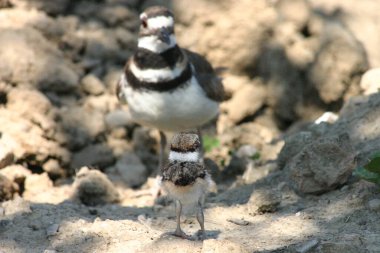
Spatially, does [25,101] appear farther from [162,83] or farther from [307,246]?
[307,246]

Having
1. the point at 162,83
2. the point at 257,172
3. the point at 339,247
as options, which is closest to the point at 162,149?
the point at 162,83

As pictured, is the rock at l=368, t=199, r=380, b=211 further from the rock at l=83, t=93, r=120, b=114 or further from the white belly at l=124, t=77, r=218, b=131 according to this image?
the rock at l=83, t=93, r=120, b=114

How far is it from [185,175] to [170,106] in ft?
8.02

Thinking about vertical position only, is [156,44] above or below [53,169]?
above

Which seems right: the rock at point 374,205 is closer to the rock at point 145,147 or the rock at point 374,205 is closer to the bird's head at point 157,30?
the bird's head at point 157,30

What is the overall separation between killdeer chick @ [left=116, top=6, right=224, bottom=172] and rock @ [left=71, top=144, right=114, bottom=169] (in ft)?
2.35

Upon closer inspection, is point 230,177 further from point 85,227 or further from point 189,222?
point 85,227

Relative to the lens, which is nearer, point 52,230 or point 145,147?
point 52,230

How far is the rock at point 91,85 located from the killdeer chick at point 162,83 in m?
0.83

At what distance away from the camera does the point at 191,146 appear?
4.13m

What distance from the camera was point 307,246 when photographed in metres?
3.91

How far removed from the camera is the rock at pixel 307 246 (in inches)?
153

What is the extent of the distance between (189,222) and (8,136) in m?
2.36

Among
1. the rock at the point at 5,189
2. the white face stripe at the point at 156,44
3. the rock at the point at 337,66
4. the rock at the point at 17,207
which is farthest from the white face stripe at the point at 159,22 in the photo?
the rock at the point at 17,207
